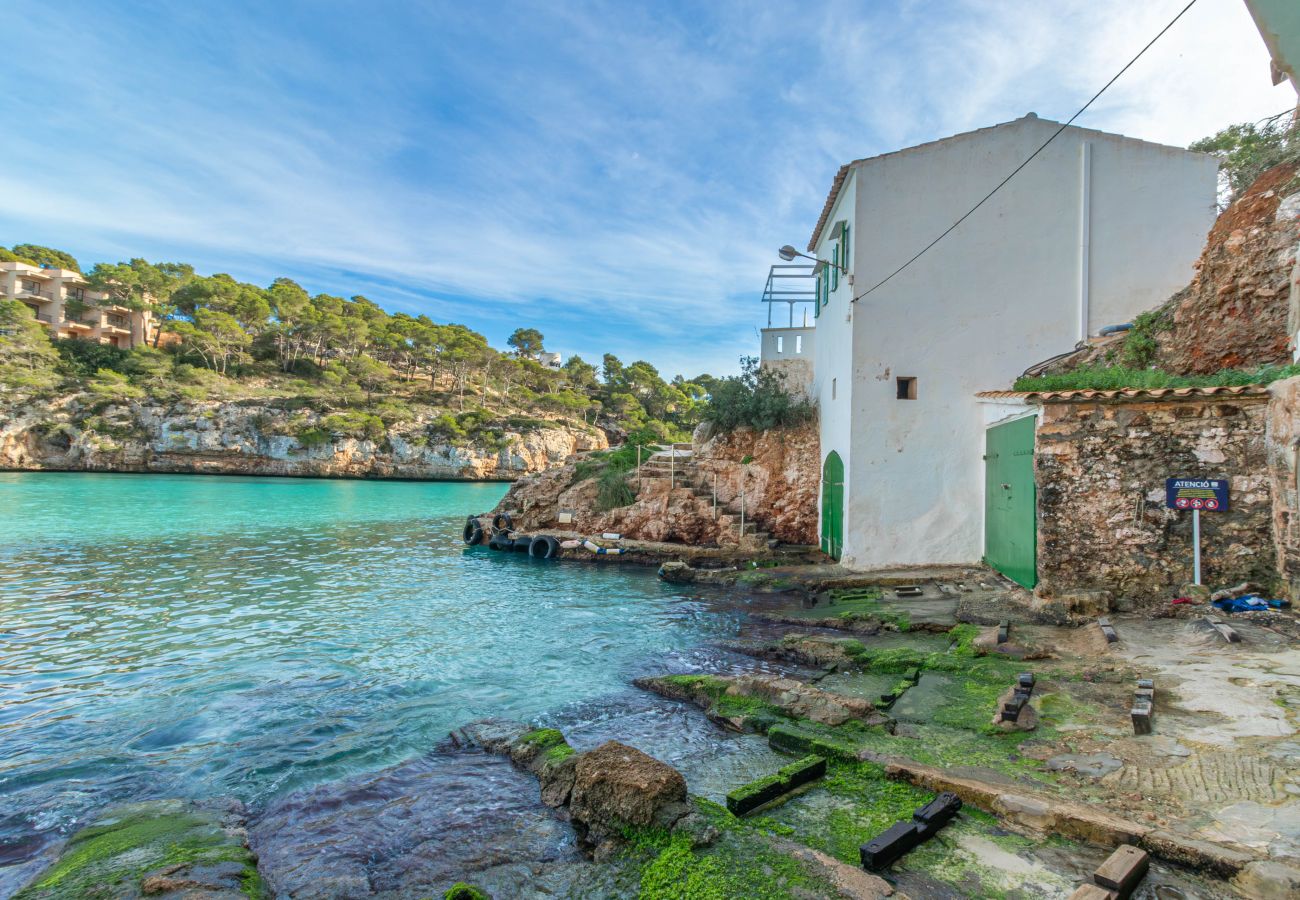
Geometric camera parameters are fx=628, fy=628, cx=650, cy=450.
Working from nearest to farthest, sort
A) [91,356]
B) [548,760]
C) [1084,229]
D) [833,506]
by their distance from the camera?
[548,760], [1084,229], [833,506], [91,356]

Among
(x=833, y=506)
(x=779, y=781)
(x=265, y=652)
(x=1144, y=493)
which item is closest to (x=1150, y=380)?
(x=1144, y=493)

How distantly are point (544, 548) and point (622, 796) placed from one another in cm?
1692

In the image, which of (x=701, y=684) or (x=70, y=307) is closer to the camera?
(x=701, y=684)

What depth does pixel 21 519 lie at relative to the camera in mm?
24828

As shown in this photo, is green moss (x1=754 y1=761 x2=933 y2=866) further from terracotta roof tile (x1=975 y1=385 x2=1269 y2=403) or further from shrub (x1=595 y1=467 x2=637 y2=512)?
shrub (x1=595 y1=467 x2=637 y2=512)

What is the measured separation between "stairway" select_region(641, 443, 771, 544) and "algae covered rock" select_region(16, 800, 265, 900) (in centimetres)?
1549

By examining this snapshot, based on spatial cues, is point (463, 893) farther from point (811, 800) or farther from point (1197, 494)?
point (1197, 494)

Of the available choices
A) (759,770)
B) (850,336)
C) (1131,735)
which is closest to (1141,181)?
(850,336)

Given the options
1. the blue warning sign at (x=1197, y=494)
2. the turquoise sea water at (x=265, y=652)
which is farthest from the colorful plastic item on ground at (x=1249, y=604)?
Result: the turquoise sea water at (x=265, y=652)

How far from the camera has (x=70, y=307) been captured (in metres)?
67.1

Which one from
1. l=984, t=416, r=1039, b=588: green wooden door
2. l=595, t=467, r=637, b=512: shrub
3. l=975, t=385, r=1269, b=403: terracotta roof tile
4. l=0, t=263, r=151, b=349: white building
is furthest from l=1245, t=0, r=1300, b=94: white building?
l=0, t=263, r=151, b=349: white building

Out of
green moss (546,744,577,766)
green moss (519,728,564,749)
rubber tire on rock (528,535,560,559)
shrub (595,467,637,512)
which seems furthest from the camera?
shrub (595,467,637,512)

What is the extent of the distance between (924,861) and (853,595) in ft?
30.3

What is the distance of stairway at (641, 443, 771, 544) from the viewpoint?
19.4 m
